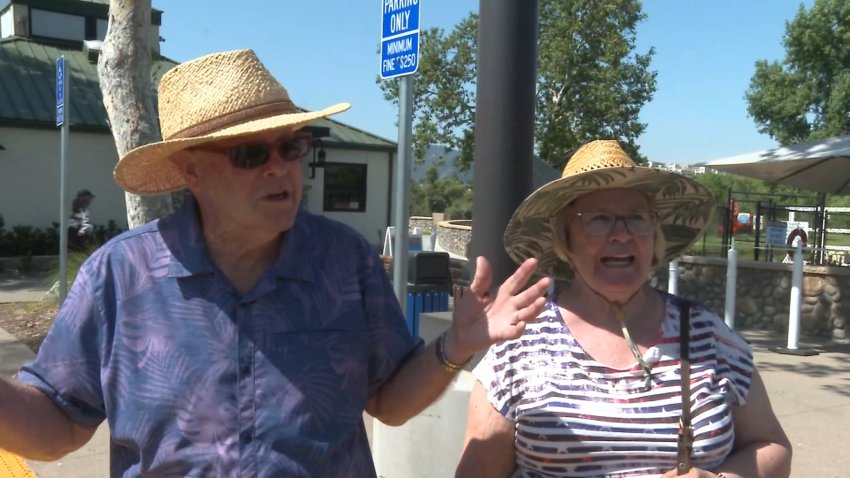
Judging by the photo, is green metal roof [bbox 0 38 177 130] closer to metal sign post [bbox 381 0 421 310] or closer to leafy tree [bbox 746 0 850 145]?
metal sign post [bbox 381 0 421 310]

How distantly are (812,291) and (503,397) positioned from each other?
8840 millimetres

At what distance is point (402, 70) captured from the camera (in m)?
4.06

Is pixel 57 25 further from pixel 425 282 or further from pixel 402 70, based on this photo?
pixel 402 70

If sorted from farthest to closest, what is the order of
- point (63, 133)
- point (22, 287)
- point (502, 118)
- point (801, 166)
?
point (22, 287)
point (801, 166)
point (63, 133)
point (502, 118)

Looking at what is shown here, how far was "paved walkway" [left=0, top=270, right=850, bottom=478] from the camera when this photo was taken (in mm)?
4793

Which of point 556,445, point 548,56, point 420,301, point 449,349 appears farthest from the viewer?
point 548,56

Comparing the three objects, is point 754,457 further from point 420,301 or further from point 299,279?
point 420,301

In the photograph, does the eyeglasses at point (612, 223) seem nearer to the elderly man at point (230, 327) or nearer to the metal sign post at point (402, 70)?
the elderly man at point (230, 327)

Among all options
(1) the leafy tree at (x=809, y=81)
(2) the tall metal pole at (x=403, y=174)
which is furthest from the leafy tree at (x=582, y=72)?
(2) the tall metal pole at (x=403, y=174)

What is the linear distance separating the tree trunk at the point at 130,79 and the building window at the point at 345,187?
13133 mm

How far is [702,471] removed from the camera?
1965 millimetres

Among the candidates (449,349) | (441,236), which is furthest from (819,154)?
(441,236)

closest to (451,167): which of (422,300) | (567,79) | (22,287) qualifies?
(567,79)

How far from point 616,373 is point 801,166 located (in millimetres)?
8592
